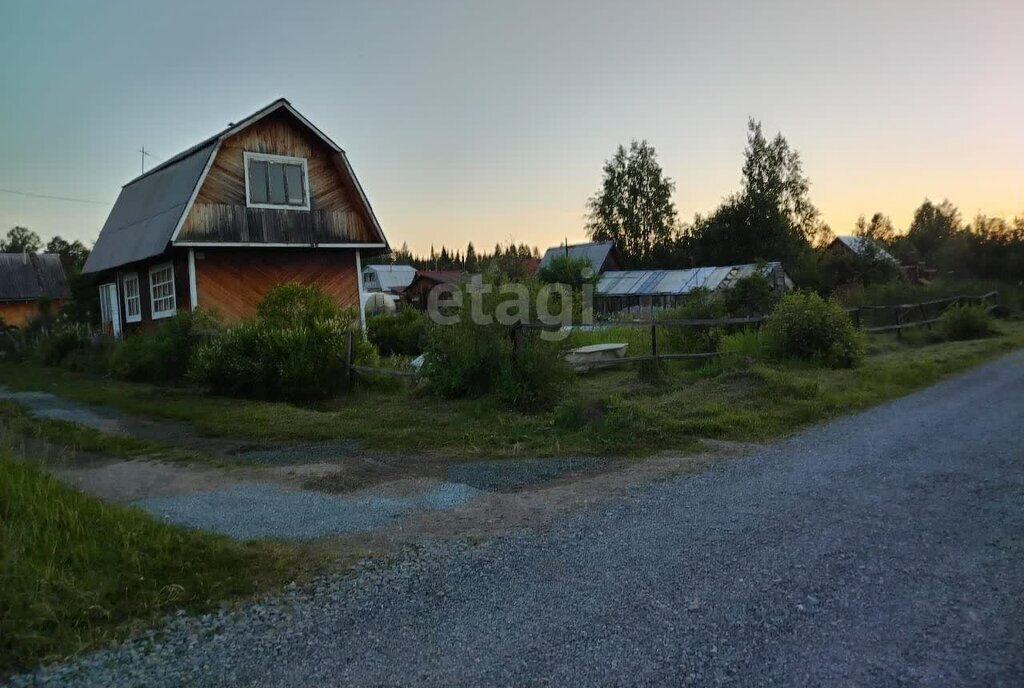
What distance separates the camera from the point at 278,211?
2041 cm

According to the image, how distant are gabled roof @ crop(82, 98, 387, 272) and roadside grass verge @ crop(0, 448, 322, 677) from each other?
14.7 metres

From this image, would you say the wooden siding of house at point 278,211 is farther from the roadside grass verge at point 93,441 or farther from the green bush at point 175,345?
the roadside grass verge at point 93,441

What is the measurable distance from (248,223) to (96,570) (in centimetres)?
1651

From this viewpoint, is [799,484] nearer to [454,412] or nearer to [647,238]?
[454,412]

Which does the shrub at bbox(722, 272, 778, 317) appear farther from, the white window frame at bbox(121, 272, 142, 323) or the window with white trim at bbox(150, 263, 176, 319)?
the white window frame at bbox(121, 272, 142, 323)

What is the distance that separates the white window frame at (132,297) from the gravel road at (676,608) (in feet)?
69.2

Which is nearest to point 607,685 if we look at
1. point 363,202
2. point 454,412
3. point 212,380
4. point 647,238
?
A: point 454,412

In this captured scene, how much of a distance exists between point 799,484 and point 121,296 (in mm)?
23678

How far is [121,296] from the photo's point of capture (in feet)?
79.6

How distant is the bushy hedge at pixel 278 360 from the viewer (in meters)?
13.5

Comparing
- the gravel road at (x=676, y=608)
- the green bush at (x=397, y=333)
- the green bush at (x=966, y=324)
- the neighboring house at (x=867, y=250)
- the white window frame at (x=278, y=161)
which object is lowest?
the gravel road at (x=676, y=608)

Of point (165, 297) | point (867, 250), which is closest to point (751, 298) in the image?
point (165, 297)

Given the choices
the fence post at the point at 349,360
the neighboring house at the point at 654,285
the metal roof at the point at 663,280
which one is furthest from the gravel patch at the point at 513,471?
the metal roof at the point at 663,280

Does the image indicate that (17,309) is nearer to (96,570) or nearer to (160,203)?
(160,203)
